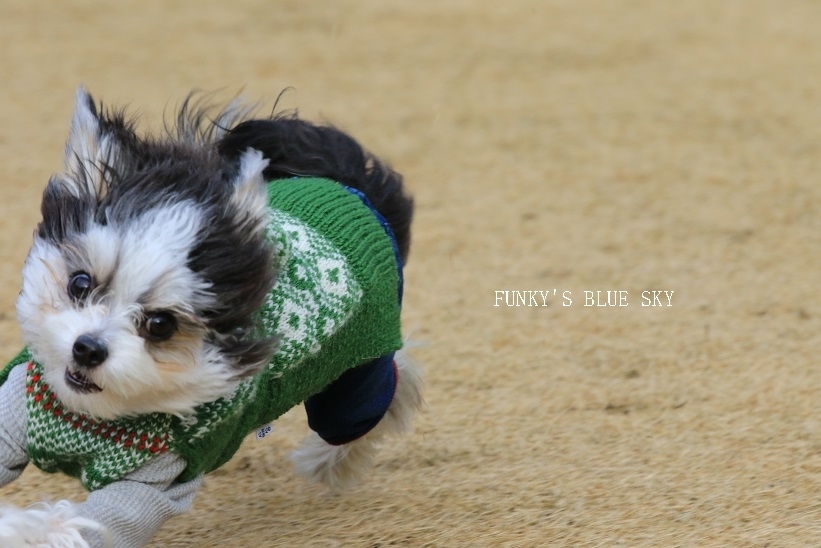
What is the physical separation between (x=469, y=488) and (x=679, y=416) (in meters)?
A: 0.89

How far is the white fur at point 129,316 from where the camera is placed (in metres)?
2.33

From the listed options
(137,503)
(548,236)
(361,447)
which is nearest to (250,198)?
(137,503)

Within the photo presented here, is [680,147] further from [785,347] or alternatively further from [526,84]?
[785,347]

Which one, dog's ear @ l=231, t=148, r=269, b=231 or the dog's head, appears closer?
the dog's head

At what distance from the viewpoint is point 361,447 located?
3.71 metres

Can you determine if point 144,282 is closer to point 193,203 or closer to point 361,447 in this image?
point 193,203

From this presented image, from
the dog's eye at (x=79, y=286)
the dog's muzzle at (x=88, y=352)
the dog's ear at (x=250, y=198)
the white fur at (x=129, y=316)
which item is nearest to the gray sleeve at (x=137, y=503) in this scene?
the white fur at (x=129, y=316)

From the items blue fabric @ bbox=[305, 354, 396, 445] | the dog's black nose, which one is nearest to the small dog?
the dog's black nose

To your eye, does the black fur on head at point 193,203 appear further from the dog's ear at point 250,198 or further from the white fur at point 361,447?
the white fur at point 361,447

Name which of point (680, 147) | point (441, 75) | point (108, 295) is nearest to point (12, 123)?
point (441, 75)

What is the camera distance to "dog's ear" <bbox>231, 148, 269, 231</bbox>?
254cm

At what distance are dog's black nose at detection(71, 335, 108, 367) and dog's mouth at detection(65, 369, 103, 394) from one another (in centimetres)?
5

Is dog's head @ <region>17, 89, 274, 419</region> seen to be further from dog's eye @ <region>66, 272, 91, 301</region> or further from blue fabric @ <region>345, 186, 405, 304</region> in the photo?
blue fabric @ <region>345, 186, 405, 304</region>

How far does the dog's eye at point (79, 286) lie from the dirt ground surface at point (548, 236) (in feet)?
3.72
